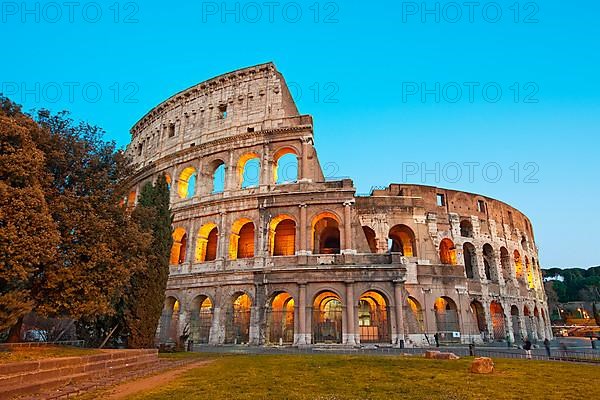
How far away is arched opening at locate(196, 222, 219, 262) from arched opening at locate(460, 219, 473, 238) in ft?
64.7

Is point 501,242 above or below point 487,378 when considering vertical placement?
above

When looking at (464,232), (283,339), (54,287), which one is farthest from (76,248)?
(464,232)

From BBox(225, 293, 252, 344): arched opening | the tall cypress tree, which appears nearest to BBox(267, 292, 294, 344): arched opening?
BBox(225, 293, 252, 344): arched opening

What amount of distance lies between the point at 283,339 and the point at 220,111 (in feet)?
54.9

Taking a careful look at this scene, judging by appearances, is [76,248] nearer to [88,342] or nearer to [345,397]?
[88,342]

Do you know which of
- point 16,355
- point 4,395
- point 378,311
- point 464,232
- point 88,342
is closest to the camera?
point 4,395

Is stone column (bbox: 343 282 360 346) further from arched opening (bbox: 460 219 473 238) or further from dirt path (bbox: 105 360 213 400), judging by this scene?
arched opening (bbox: 460 219 473 238)

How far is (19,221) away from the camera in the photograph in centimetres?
870

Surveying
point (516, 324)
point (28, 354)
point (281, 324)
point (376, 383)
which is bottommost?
point (376, 383)

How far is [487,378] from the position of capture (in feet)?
30.3

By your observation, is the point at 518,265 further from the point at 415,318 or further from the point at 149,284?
the point at 149,284

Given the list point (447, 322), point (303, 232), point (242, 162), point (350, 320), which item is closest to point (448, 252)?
point (447, 322)

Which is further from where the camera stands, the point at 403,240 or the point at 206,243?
the point at 403,240

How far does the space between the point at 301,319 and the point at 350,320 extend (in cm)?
271
